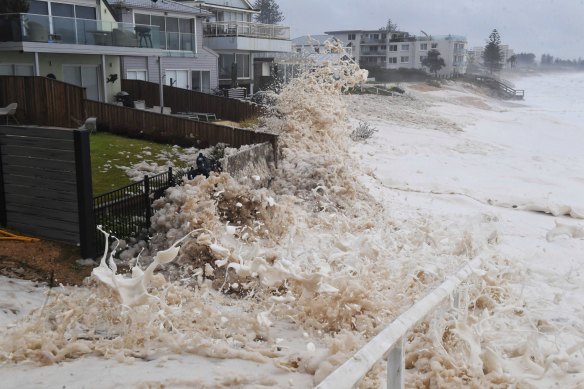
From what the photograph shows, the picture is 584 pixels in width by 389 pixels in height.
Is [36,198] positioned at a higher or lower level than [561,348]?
higher

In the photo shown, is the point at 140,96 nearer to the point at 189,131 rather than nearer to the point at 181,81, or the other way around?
the point at 181,81

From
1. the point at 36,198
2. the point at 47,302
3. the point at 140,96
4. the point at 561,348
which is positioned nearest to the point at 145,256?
the point at 36,198

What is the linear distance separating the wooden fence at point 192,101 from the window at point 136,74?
1.80 m

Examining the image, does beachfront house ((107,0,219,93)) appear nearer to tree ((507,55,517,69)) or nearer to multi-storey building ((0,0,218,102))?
multi-storey building ((0,0,218,102))

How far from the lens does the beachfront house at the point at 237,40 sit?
37156 mm

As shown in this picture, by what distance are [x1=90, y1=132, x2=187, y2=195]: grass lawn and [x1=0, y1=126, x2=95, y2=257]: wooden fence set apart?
73.5 inches

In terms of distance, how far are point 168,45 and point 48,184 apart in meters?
18.2

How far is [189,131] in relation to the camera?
695 inches

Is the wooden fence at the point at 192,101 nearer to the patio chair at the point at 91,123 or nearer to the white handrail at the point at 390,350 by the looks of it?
the patio chair at the point at 91,123

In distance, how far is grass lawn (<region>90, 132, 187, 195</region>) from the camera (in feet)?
43.6

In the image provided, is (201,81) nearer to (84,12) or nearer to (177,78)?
(177,78)

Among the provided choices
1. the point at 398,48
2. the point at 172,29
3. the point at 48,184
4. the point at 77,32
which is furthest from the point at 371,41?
the point at 48,184

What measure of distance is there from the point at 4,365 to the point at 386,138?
72.1 ft

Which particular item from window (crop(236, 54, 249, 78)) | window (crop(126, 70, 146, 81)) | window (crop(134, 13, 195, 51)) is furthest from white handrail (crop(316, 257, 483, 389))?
window (crop(236, 54, 249, 78))
